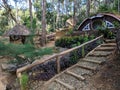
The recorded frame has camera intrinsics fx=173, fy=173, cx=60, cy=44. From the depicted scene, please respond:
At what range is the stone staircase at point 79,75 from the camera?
5.31 meters

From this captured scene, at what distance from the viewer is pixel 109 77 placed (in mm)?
5215

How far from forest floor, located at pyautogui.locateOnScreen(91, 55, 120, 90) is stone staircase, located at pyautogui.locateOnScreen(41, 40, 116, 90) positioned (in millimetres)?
222

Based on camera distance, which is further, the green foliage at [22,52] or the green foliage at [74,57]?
the green foliage at [74,57]

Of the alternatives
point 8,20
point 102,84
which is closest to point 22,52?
point 102,84

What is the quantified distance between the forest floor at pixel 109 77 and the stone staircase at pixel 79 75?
0.73 ft

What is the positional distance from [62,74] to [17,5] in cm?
3451

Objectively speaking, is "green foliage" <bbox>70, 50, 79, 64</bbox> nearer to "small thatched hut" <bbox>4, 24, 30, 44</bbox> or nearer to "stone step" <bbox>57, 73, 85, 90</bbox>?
"stone step" <bbox>57, 73, 85, 90</bbox>

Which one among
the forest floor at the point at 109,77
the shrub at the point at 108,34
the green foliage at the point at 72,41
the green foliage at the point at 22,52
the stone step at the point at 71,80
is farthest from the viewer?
the green foliage at the point at 72,41

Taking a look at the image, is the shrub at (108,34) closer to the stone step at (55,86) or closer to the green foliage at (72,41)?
the green foliage at (72,41)

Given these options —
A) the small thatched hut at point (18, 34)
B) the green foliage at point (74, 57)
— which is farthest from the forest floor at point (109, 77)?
the small thatched hut at point (18, 34)

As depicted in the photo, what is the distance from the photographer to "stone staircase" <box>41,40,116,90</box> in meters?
5.31

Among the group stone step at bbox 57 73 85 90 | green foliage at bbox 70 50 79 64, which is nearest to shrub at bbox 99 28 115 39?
green foliage at bbox 70 50 79 64

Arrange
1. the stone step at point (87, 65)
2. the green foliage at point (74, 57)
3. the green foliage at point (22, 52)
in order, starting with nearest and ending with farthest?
1. the stone step at point (87, 65)
2. the green foliage at point (22, 52)
3. the green foliage at point (74, 57)

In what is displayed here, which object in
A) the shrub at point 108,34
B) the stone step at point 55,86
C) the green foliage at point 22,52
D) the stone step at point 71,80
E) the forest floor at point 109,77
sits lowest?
the stone step at point 55,86
